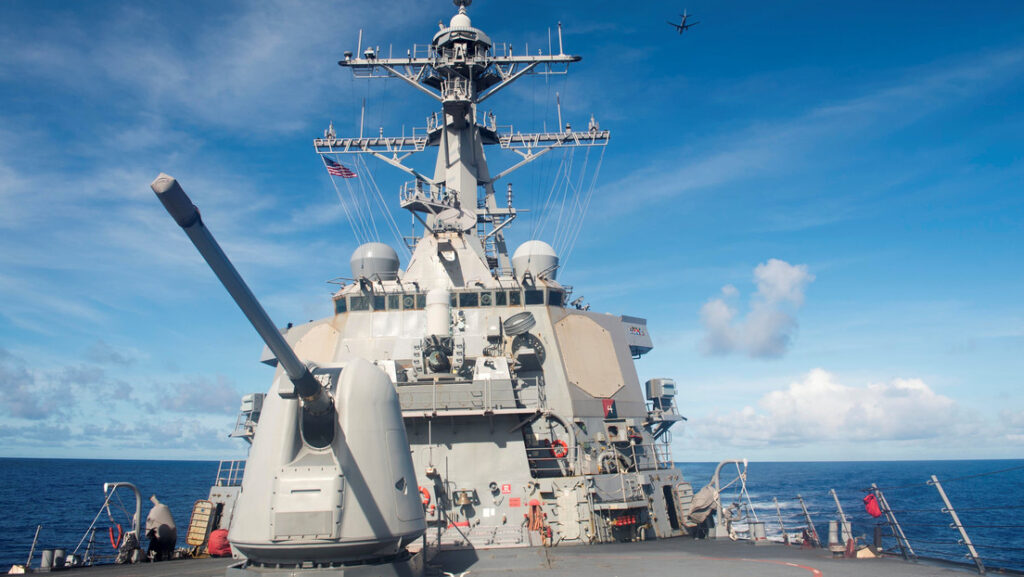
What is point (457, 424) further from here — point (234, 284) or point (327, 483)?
point (234, 284)

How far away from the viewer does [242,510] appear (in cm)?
668

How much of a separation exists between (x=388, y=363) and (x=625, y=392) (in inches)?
222

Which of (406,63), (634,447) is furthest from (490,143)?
(634,447)

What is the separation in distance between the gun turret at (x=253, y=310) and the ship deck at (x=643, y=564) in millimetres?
1506

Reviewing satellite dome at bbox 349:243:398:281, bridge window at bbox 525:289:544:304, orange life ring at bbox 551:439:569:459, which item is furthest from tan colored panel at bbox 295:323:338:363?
orange life ring at bbox 551:439:569:459

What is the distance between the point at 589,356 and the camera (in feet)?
48.3

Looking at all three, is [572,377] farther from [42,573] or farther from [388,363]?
[42,573]

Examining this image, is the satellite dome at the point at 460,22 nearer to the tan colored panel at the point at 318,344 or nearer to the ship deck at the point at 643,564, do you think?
the tan colored panel at the point at 318,344

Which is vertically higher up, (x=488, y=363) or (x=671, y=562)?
(x=488, y=363)

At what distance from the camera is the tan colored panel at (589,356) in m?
14.2

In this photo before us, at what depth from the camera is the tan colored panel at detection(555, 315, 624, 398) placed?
14156mm

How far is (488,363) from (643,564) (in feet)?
16.8

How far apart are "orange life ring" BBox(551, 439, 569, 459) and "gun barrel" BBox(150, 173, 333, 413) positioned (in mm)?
6550

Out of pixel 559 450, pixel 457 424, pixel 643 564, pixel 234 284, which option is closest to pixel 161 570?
pixel 457 424
